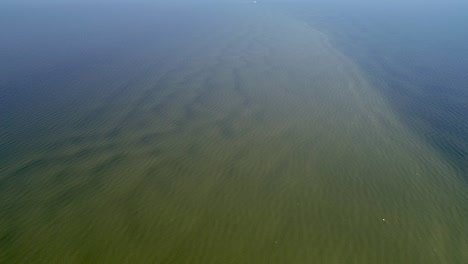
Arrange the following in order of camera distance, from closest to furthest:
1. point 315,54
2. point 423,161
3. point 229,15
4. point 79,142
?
point 423,161 < point 79,142 < point 315,54 < point 229,15

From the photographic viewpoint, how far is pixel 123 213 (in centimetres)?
834

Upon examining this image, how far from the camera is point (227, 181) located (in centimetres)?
A: 973

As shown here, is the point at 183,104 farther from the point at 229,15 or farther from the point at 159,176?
the point at 229,15

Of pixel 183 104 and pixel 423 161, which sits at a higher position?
pixel 423 161

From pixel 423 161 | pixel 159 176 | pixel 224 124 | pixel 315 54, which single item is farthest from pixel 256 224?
pixel 315 54

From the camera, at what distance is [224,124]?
12.9 m

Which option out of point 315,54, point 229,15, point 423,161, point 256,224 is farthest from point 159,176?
point 229,15

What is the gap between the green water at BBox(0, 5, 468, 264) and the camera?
7477mm

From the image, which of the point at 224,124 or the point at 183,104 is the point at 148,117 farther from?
the point at 224,124

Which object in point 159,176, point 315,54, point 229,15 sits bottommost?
point 229,15

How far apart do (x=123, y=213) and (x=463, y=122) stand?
14035mm

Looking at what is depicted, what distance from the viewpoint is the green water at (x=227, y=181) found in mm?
7477

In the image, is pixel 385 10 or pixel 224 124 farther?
pixel 385 10

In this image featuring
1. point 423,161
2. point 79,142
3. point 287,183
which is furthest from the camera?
point 79,142
